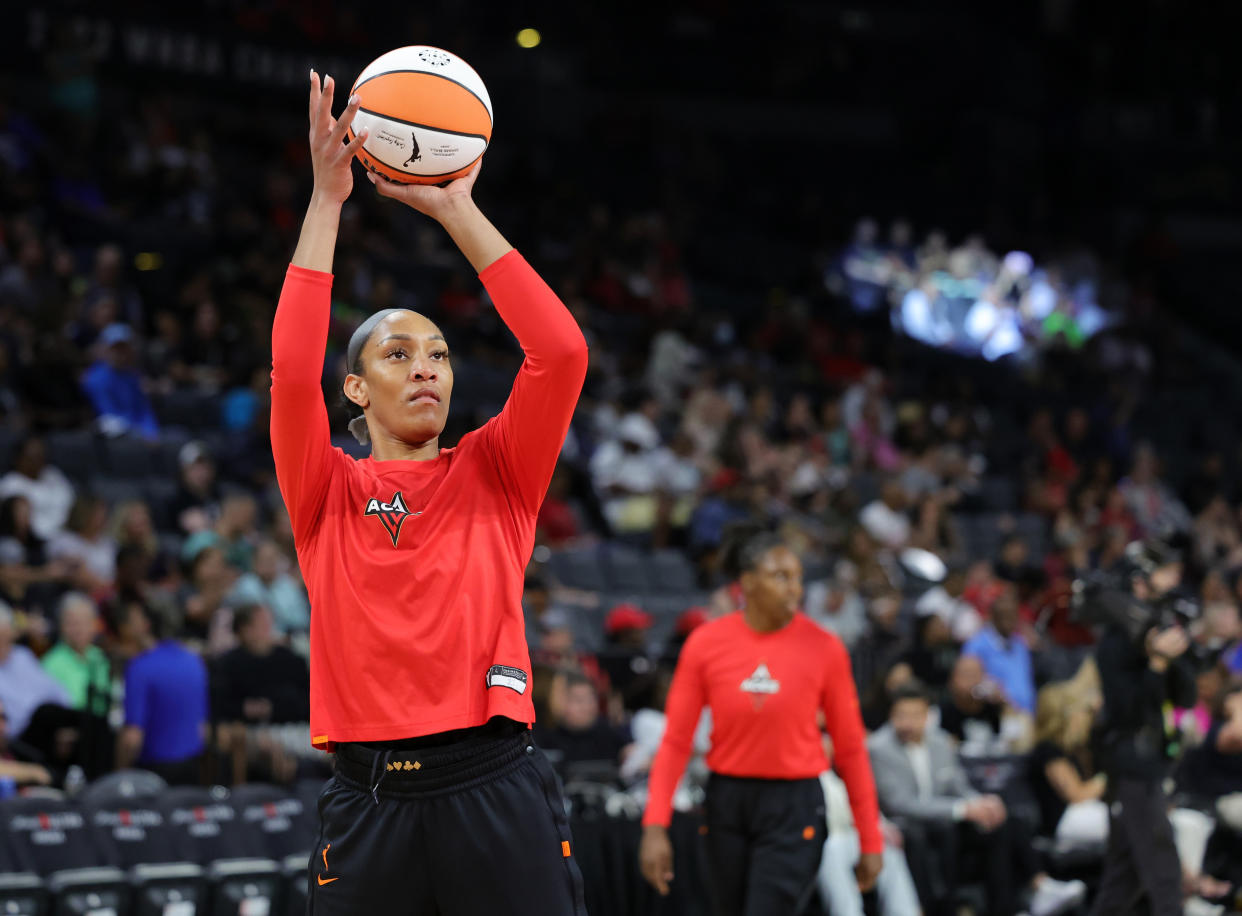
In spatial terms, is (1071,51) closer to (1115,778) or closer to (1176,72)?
(1176,72)

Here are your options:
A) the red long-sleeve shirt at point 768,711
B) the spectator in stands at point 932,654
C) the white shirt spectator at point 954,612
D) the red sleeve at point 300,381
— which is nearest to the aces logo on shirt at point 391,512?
the red sleeve at point 300,381

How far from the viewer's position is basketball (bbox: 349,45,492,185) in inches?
136

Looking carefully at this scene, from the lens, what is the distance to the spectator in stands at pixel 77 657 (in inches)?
340

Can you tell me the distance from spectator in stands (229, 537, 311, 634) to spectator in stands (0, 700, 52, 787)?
189 centimetres

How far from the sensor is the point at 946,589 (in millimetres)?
12734

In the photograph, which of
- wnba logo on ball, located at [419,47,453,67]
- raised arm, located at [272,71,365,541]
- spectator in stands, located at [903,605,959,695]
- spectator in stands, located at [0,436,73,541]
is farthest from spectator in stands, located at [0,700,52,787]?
spectator in stands, located at [903,605,959,695]

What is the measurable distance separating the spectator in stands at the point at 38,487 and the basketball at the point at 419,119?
7.58m

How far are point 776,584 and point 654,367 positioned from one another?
10120 millimetres

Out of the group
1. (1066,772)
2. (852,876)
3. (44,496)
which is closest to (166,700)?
(44,496)

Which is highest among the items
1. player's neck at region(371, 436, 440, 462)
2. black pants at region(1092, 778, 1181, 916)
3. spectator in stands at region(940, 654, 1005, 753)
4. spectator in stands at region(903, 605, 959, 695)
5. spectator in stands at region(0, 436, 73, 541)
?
spectator in stands at region(0, 436, 73, 541)

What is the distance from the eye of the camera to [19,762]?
26.3 ft

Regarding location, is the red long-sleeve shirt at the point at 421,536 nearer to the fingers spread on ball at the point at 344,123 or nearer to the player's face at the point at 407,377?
the player's face at the point at 407,377

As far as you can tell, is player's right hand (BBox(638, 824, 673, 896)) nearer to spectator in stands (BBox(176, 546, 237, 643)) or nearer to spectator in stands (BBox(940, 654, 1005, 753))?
spectator in stands (BBox(176, 546, 237, 643))

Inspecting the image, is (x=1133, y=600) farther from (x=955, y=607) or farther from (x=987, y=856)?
(x=955, y=607)
